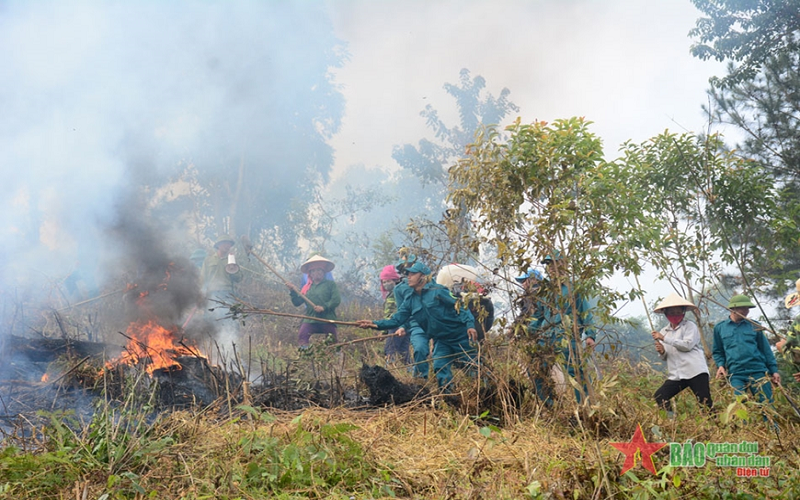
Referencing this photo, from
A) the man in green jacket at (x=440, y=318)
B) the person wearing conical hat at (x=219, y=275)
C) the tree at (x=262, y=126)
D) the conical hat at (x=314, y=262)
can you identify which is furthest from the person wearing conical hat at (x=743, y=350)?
the tree at (x=262, y=126)

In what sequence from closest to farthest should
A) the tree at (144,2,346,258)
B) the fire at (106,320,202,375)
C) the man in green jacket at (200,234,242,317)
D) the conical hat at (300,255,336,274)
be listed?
1. the fire at (106,320,202,375)
2. the conical hat at (300,255,336,274)
3. the man in green jacket at (200,234,242,317)
4. the tree at (144,2,346,258)

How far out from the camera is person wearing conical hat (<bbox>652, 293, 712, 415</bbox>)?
228 inches

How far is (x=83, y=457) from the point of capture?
341 cm

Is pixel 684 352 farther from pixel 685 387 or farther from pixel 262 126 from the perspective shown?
pixel 262 126

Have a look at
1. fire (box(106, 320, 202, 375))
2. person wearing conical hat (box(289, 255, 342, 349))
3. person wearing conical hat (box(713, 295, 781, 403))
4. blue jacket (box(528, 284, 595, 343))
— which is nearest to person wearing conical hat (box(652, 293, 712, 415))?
person wearing conical hat (box(713, 295, 781, 403))

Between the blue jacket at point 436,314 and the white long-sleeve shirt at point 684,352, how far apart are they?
2054mm

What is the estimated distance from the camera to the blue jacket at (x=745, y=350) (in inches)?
231

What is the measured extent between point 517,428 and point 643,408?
4.65 ft

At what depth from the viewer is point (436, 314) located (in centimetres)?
652

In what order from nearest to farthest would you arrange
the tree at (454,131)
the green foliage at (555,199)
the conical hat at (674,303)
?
the green foliage at (555,199), the conical hat at (674,303), the tree at (454,131)

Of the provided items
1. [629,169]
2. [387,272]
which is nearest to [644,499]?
[629,169]

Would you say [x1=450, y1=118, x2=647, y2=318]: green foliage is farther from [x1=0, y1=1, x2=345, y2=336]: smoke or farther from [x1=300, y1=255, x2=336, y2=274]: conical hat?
[x1=0, y1=1, x2=345, y2=336]: smoke

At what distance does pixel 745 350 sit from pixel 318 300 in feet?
18.1

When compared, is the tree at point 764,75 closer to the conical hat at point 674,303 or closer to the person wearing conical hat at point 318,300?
the conical hat at point 674,303
